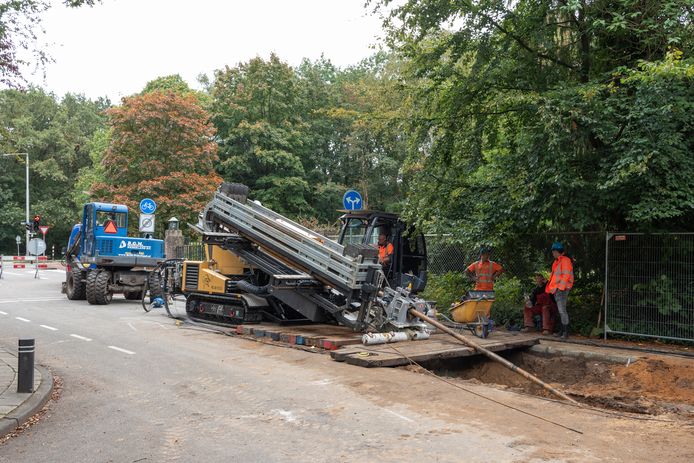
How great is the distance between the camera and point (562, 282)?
11.5 metres

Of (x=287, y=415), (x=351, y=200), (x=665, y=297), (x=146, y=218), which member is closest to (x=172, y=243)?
(x=146, y=218)

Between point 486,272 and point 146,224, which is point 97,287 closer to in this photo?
point 146,224

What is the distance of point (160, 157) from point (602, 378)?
86.8ft

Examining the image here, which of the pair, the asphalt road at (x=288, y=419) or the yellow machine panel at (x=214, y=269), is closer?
the asphalt road at (x=288, y=419)

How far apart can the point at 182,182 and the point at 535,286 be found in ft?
70.0

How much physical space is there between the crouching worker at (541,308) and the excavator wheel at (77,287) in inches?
557

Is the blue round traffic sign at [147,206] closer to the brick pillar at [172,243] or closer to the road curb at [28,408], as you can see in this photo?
the brick pillar at [172,243]

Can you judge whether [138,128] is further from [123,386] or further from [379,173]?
[123,386]

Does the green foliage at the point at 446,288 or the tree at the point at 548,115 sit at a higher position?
the tree at the point at 548,115

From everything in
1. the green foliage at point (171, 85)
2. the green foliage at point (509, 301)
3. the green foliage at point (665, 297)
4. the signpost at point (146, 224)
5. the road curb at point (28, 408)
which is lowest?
the road curb at point (28, 408)

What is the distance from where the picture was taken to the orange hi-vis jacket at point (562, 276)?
37.7 feet

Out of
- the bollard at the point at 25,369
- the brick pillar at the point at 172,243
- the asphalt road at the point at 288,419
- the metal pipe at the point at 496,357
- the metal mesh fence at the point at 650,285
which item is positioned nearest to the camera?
the asphalt road at the point at 288,419

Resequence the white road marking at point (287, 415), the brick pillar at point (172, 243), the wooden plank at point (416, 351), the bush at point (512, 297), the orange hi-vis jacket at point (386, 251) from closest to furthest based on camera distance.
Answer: the white road marking at point (287, 415) < the wooden plank at point (416, 351) < the bush at point (512, 297) < the orange hi-vis jacket at point (386, 251) < the brick pillar at point (172, 243)

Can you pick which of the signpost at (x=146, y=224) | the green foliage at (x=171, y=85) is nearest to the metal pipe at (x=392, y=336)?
the signpost at (x=146, y=224)
